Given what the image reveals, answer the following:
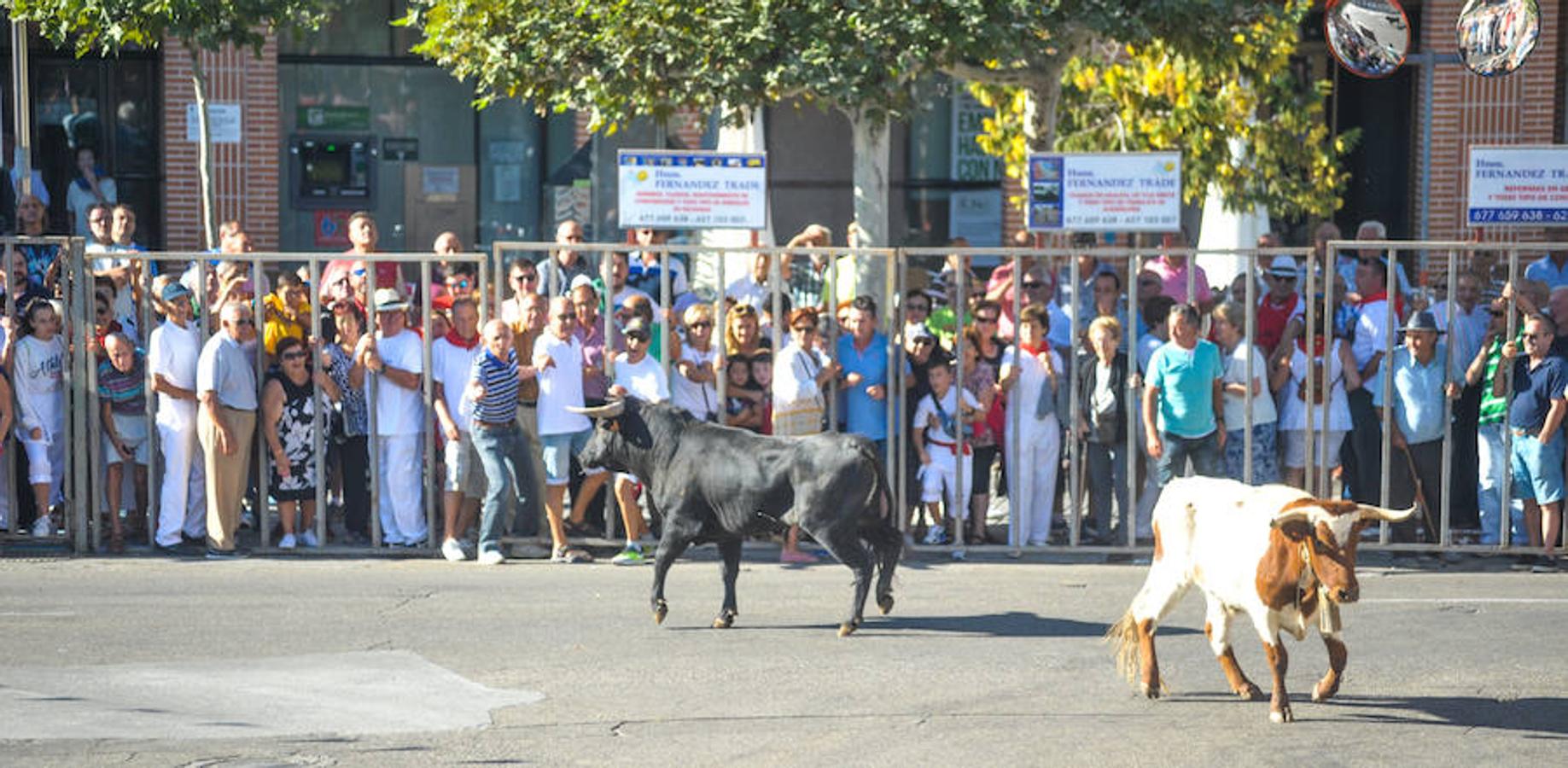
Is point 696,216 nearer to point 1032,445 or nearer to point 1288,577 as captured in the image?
point 1032,445

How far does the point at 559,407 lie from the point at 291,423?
6.23 feet

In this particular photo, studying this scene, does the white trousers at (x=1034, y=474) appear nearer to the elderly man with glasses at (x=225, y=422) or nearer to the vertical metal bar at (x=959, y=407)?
the vertical metal bar at (x=959, y=407)

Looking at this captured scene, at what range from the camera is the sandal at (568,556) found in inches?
594

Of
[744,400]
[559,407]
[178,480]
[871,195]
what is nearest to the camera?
[559,407]

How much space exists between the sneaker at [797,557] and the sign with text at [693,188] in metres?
2.46

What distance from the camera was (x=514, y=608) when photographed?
13.0m

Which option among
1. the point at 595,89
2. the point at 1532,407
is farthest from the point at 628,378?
the point at 1532,407

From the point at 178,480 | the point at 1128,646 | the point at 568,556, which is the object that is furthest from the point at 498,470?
the point at 1128,646

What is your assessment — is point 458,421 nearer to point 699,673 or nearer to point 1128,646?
point 699,673

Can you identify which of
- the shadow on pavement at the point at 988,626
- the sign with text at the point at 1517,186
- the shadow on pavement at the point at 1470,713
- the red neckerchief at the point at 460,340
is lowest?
the shadow on pavement at the point at 1470,713

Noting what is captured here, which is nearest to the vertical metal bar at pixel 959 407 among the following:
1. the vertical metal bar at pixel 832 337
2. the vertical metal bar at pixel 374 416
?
the vertical metal bar at pixel 832 337

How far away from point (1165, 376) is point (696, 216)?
11.9 feet

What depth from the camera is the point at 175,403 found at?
15.2 m

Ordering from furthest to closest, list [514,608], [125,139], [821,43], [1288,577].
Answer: [125,139] < [821,43] < [514,608] < [1288,577]
